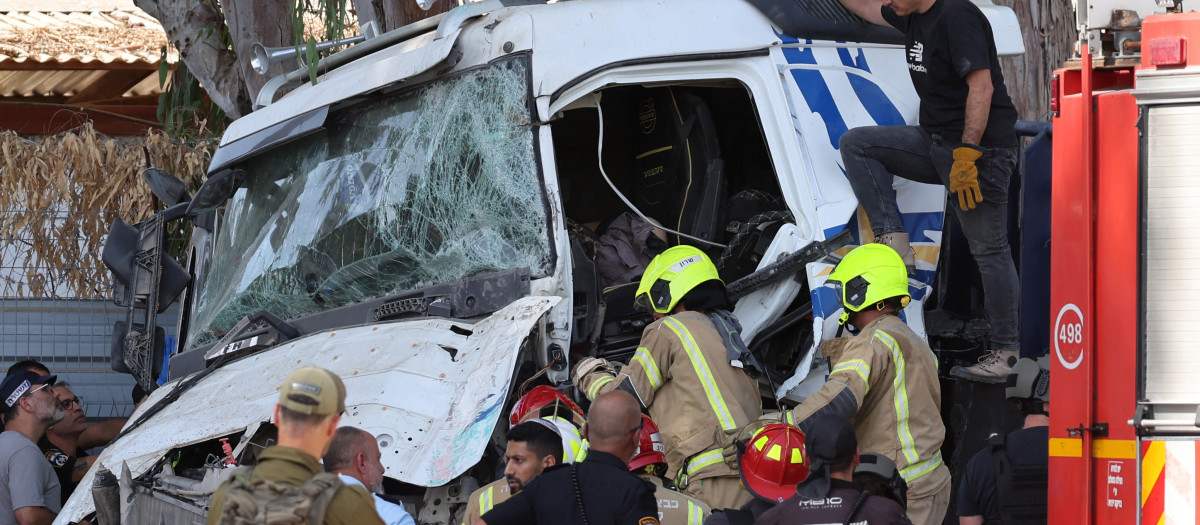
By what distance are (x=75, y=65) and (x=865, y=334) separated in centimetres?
1002

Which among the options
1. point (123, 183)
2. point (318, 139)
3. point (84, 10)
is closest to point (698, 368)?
point (318, 139)

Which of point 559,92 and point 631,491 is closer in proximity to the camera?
point 631,491

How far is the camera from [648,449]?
17.9 feet

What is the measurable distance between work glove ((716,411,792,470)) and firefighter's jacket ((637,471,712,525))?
329mm

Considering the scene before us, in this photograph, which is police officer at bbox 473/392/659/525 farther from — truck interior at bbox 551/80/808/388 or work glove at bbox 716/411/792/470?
truck interior at bbox 551/80/808/388

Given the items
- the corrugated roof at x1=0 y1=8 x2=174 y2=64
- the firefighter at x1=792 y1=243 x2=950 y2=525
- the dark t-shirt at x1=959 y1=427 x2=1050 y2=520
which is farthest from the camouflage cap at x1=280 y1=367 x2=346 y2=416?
the corrugated roof at x1=0 y1=8 x2=174 y2=64

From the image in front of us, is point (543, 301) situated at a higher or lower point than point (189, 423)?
higher

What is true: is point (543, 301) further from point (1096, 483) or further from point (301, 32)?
point (301, 32)

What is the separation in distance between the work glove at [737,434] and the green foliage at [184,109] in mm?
7015

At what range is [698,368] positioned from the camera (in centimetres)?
555

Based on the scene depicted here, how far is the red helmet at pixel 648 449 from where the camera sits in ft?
17.8

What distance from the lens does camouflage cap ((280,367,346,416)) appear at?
132 inches

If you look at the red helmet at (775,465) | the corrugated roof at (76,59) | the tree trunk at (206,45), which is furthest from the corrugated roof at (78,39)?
the red helmet at (775,465)

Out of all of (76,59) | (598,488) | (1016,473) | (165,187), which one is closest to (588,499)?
(598,488)
